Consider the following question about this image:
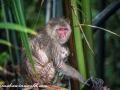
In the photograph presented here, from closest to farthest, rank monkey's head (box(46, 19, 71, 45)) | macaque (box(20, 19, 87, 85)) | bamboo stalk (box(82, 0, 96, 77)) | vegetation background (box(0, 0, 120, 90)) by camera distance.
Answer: vegetation background (box(0, 0, 120, 90)) < bamboo stalk (box(82, 0, 96, 77)) < macaque (box(20, 19, 87, 85)) < monkey's head (box(46, 19, 71, 45))

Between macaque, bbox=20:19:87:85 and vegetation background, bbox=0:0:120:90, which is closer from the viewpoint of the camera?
vegetation background, bbox=0:0:120:90

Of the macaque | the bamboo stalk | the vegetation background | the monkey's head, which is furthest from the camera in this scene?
the monkey's head

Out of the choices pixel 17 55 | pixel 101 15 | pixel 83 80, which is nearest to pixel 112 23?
pixel 17 55

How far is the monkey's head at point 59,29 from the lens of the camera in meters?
4.07

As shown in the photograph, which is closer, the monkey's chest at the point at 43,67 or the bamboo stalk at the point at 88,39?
the bamboo stalk at the point at 88,39

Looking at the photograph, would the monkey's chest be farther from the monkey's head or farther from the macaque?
the monkey's head

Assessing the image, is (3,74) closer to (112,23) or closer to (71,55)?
(71,55)

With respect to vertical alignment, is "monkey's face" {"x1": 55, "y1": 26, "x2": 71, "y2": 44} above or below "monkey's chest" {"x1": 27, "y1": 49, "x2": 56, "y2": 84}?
above

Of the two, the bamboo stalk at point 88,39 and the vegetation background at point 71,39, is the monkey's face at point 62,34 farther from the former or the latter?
the bamboo stalk at point 88,39

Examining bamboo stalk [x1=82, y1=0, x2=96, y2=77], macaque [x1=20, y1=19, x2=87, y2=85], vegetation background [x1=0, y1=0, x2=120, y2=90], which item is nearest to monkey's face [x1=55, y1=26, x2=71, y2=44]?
macaque [x1=20, y1=19, x2=87, y2=85]

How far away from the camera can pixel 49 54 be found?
157 inches

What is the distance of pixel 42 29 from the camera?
4266 mm

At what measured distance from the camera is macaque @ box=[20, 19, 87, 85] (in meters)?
3.80

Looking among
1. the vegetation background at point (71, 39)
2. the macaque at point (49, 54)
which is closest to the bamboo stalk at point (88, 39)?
the vegetation background at point (71, 39)
